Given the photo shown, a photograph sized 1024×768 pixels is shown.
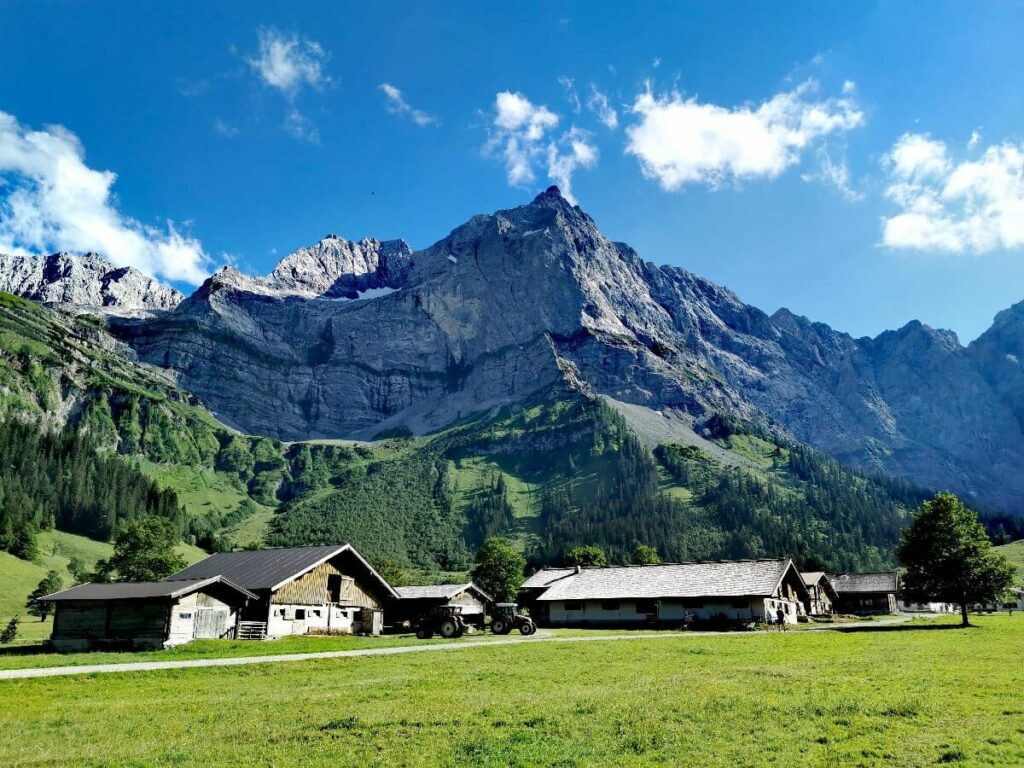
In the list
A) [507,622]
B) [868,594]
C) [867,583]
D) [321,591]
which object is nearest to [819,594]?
[868,594]

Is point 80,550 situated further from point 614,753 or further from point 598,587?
point 614,753

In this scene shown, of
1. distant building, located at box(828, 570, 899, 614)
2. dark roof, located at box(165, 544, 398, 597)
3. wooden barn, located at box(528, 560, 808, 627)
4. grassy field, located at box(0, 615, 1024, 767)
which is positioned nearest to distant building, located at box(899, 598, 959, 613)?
distant building, located at box(828, 570, 899, 614)

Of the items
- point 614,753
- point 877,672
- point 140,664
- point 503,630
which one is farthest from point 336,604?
point 614,753

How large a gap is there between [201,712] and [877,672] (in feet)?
71.5

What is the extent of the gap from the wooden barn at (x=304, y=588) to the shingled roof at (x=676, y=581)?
21156 millimetres

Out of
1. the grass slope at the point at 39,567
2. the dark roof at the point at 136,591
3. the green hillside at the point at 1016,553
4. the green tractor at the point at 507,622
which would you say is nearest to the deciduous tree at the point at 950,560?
the green tractor at the point at 507,622

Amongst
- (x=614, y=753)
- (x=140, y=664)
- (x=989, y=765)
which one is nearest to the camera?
(x=989, y=765)

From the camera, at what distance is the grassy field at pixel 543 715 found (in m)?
13.5

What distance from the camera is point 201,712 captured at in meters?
19.1

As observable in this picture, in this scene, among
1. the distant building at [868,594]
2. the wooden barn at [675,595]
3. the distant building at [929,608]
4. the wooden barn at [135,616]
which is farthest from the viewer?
the distant building at [929,608]

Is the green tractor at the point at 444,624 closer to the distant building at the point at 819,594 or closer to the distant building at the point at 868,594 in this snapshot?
the distant building at the point at 819,594

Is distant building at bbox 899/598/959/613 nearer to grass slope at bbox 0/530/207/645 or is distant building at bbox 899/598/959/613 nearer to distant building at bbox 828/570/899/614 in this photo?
distant building at bbox 828/570/899/614

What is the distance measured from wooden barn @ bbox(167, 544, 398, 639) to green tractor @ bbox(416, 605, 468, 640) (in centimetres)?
926

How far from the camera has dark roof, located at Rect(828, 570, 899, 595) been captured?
107312 mm
